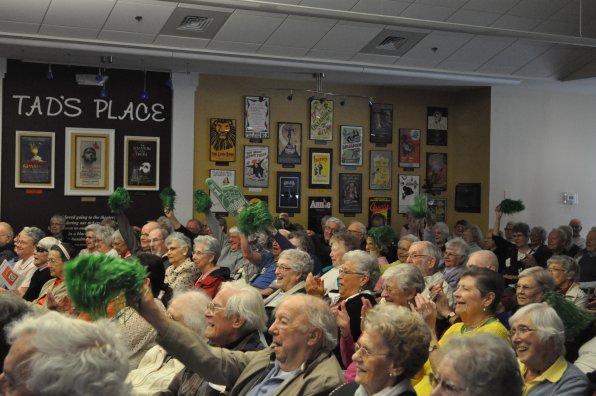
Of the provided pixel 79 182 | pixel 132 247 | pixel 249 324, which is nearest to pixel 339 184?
pixel 79 182

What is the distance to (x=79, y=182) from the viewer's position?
11.1 meters

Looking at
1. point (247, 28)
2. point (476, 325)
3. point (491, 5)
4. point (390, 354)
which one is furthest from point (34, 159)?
point (390, 354)

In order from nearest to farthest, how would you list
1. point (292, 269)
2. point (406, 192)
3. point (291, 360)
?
point (291, 360) < point (292, 269) < point (406, 192)

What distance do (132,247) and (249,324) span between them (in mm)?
4981

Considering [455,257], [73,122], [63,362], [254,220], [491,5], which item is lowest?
[455,257]

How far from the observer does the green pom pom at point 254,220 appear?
21.7 feet

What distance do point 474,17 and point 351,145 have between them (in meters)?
3.83

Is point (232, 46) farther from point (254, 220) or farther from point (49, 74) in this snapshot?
point (254, 220)

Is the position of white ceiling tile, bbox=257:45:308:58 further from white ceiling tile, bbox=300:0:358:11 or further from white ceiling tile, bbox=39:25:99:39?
white ceiling tile, bbox=39:25:99:39

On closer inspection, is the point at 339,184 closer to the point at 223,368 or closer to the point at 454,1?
the point at 454,1

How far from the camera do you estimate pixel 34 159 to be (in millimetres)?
10867

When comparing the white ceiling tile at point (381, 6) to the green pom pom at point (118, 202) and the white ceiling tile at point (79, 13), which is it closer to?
the white ceiling tile at point (79, 13)

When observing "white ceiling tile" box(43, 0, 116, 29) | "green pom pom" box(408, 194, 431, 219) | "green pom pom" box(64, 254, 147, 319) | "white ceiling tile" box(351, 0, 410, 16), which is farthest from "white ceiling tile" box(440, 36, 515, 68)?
"green pom pom" box(64, 254, 147, 319)

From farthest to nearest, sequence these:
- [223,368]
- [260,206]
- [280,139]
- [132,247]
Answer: [280,139] → [132,247] → [260,206] → [223,368]
